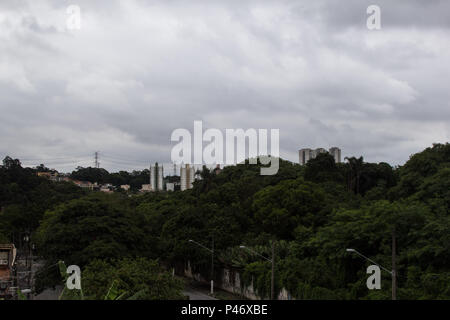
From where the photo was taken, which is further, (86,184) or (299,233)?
(86,184)

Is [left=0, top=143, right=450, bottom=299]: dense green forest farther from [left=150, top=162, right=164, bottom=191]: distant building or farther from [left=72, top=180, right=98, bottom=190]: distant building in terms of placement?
[left=150, top=162, right=164, bottom=191]: distant building

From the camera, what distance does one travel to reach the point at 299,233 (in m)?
39.6

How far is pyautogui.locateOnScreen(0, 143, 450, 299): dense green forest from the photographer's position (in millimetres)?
27297

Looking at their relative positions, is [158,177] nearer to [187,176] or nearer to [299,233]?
[187,176]

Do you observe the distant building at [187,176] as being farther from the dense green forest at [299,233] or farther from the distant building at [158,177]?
the dense green forest at [299,233]

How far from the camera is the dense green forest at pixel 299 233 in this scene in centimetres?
2730

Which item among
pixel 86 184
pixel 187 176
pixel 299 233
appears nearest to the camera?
pixel 299 233

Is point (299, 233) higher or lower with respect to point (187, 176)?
lower

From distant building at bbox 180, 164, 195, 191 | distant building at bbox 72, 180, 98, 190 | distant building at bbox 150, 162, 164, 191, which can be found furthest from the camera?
distant building at bbox 150, 162, 164, 191

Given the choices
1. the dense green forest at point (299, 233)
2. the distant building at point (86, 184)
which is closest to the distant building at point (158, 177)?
the distant building at point (86, 184)

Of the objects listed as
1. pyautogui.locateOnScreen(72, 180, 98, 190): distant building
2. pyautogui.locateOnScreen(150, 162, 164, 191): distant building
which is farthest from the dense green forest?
pyautogui.locateOnScreen(150, 162, 164, 191): distant building

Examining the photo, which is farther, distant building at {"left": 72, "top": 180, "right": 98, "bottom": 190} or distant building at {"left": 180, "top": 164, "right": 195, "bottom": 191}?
distant building at {"left": 72, "top": 180, "right": 98, "bottom": 190}

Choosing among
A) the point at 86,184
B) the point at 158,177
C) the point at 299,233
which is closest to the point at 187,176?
the point at 158,177
